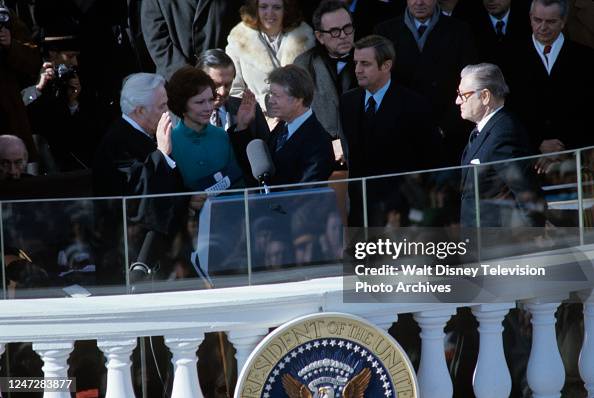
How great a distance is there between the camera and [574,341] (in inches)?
185

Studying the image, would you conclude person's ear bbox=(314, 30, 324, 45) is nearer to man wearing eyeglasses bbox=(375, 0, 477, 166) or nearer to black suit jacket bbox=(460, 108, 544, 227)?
man wearing eyeglasses bbox=(375, 0, 477, 166)

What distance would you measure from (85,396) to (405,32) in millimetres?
3058

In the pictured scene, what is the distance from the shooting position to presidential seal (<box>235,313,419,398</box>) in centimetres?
439

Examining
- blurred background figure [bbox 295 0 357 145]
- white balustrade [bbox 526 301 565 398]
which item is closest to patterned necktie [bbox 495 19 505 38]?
blurred background figure [bbox 295 0 357 145]

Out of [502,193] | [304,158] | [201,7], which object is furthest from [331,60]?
[502,193]

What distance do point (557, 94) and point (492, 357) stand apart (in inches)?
96.4

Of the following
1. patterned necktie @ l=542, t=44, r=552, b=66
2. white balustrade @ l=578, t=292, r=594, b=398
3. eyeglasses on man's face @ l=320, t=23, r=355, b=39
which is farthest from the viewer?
eyeglasses on man's face @ l=320, t=23, r=355, b=39

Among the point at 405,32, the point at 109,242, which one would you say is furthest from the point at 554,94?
the point at 109,242

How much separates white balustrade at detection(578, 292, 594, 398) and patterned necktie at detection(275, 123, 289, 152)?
1.70 meters

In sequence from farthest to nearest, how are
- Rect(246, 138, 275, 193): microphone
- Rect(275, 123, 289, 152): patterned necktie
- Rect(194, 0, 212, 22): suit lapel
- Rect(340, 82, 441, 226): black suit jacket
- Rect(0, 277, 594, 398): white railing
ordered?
Rect(194, 0, 212, 22): suit lapel, Rect(340, 82, 441, 226): black suit jacket, Rect(275, 123, 289, 152): patterned necktie, Rect(246, 138, 275, 193): microphone, Rect(0, 277, 594, 398): white railing

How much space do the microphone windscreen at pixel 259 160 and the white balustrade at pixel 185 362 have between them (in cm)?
Answer: 87

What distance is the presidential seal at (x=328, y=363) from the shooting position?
4387 millimetres

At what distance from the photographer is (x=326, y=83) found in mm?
6828

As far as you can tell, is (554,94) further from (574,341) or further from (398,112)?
(574,341)
